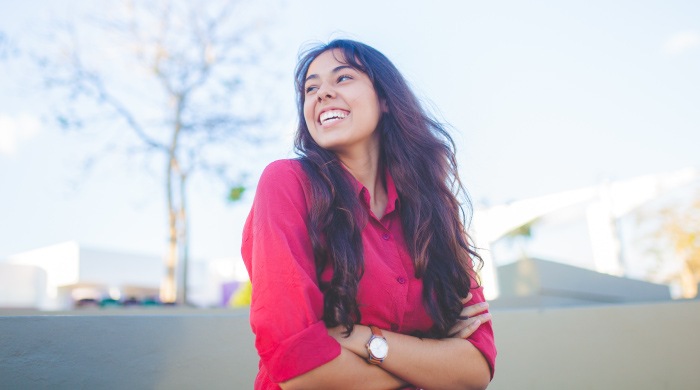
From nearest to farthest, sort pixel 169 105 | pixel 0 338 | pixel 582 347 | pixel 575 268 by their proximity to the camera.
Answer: pixel 0 338
pixel 582 347
pixel 575 268
pixel 169 105

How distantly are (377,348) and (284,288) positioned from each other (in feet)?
0.92

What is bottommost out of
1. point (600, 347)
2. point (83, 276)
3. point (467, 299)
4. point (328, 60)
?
point (83, 276)

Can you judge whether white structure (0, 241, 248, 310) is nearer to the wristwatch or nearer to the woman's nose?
the woman's nose

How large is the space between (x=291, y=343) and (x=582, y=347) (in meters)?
2.86

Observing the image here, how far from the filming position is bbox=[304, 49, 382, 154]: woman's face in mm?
1708

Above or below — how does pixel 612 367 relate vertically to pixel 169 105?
below

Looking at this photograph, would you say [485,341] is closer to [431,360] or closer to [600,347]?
[431,360]

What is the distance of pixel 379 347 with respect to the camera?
4.24ft

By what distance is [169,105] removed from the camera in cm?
1225

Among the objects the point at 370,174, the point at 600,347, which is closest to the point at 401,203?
the point at 370,174

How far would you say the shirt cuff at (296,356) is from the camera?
1.15 meters

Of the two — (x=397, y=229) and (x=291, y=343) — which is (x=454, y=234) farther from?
(x=291, y=343)

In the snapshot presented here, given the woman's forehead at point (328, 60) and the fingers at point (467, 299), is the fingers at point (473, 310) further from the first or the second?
the woman's forehead at point (328, 60)

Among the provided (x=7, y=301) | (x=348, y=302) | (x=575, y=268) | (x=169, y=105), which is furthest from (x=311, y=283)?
(x=7, y=301)
